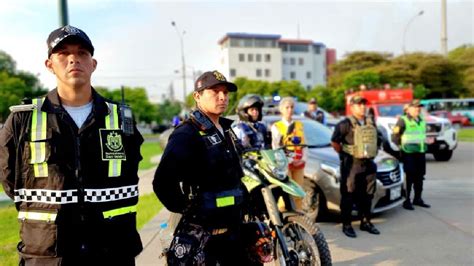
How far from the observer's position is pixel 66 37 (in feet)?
6.12

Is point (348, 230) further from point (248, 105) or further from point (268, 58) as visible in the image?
point (268, 58)

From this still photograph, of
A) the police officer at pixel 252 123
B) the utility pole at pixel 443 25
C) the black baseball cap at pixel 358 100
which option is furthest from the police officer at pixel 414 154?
the utility pole at pixel 443 25

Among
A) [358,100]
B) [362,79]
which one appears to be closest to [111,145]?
[358,100]

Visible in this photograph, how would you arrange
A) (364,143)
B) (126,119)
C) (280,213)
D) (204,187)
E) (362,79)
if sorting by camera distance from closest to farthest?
(126,119)
(204,187)
(280,213)
(364,143)
(362,79)

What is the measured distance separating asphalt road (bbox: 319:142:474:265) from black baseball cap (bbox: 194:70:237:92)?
2.56 metres

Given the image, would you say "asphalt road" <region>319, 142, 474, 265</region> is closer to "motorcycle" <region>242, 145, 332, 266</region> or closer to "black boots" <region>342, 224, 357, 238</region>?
"black boots" <region>342, 224, 357, 238</region>

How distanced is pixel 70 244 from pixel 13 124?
62cm

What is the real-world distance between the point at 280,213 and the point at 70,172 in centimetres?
211

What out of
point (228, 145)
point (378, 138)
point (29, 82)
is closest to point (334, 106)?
point (29, 82)

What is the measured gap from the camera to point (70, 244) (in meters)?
1.77

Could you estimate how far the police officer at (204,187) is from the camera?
2.38 metres

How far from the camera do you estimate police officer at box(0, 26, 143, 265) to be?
178 centimetres

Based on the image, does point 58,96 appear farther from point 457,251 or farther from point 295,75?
point 295,75

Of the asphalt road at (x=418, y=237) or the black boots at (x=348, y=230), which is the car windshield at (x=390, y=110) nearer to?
the asphalt road at (x=418, y=237)
